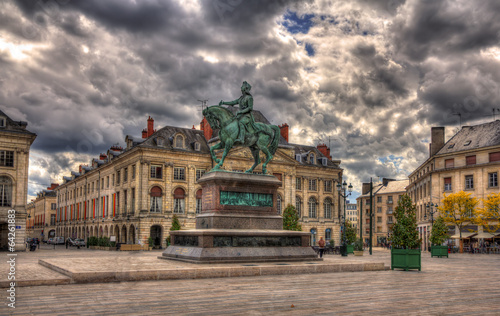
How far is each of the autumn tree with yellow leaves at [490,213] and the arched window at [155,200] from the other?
34.1m

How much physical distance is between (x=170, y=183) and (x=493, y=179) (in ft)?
116

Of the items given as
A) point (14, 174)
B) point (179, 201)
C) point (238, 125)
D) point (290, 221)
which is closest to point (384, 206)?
point (179, 201)

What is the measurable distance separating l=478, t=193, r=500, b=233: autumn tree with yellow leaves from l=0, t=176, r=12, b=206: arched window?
44554 mm

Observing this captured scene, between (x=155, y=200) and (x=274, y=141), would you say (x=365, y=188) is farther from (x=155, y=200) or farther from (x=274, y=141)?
(x=274, y=141)

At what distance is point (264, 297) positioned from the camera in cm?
1005

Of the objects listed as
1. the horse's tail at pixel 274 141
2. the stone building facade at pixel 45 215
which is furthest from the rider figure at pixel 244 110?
the stone building facade at pixel 45 215

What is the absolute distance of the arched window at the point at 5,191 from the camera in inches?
1661

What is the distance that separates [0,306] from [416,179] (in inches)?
2663

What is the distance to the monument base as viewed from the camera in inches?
669

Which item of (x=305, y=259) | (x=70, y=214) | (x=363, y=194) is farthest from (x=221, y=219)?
(x=363, y=194)

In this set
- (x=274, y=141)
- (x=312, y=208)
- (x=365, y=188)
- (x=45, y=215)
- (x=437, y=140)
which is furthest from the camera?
(x=45, y=215)

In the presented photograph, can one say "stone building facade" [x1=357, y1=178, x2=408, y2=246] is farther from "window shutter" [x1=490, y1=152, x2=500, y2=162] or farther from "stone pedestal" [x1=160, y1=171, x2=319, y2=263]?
"stone pedestal" [x1=160, y1=171, x2=319, y2=263]

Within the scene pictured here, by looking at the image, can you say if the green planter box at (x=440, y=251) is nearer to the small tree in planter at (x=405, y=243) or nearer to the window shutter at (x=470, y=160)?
the small tree in planter at (x=405, y=243)

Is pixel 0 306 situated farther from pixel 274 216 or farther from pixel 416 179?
pixel 416 179
